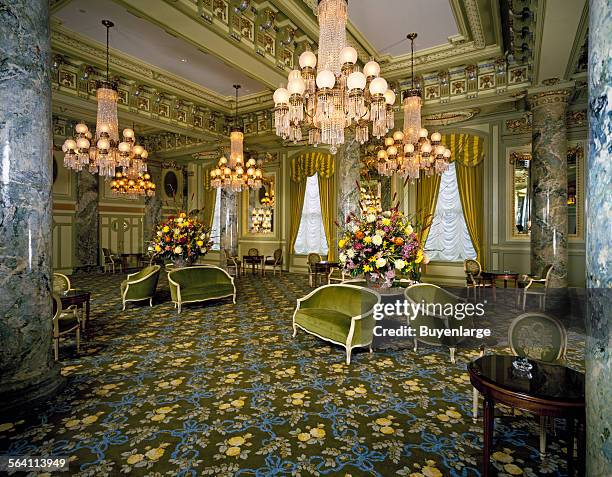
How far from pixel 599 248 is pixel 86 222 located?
42.7 feet

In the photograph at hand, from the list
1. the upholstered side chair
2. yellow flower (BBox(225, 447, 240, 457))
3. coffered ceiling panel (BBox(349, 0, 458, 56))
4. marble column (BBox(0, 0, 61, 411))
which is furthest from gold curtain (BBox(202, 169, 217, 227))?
yellow flower (BBox(225, 447, 240, 457))

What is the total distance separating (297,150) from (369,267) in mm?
7929

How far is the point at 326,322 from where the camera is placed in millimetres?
4109

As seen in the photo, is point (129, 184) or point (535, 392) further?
point (129, 184)

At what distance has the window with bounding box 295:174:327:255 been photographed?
11383mm

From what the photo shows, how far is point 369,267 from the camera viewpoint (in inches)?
165

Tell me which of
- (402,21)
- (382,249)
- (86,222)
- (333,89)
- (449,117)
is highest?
(402,21)

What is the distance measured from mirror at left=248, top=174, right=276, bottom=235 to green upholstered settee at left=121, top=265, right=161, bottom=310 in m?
6.04

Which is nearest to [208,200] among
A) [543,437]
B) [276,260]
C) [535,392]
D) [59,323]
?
[276,260]

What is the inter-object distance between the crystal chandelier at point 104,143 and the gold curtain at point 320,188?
5228 mm

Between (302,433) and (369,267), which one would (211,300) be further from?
(302,433)

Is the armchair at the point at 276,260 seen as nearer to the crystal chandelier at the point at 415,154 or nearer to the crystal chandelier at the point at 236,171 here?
the crystal chandelier at the point at 236,171

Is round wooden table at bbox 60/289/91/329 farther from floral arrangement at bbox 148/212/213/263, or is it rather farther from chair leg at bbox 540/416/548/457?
chair leg at bbox 540/416/548/457

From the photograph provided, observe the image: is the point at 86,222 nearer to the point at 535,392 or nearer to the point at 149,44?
the point at 149,44
